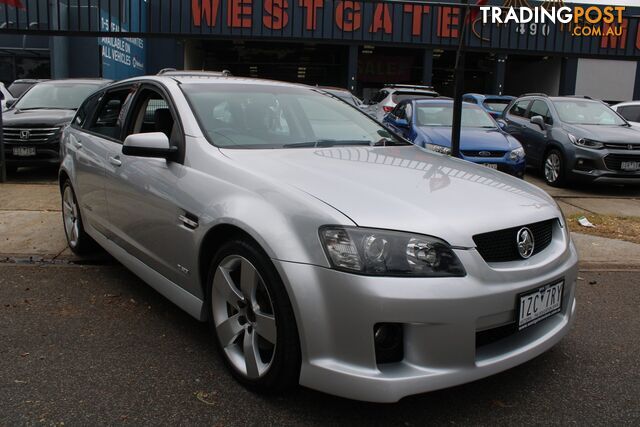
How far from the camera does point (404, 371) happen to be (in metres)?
2.30

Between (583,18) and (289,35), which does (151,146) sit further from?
(583,18)

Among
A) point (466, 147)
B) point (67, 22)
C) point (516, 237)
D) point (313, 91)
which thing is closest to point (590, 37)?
point (466, 147)

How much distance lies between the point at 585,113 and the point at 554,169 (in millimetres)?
1375

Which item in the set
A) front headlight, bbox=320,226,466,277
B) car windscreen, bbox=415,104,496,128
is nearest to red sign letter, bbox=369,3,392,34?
car windscreen, bbox=415,104,496,128

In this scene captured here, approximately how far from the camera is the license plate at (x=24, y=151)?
8805mm

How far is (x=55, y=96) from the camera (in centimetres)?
1005

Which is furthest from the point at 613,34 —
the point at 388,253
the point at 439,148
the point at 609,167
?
the point at 388,253

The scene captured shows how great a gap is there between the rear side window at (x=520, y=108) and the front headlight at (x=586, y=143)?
2.07 m

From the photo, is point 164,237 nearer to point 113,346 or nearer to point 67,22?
point 113,346

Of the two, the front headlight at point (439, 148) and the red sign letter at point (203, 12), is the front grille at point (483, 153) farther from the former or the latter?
the red sign letter at point (203, 12)

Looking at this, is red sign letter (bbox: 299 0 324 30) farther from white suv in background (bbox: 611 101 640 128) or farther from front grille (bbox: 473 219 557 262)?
front grille (bbox: 473 219 557 262)

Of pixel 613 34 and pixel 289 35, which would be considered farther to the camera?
pixel 289 35

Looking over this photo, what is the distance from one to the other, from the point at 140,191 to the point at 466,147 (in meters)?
6.24

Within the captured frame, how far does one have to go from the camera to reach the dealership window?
1025 centimetres
